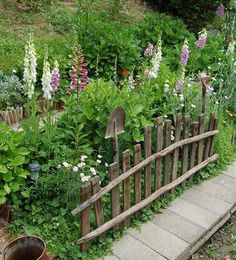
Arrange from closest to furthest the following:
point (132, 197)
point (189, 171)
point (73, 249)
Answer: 1. point (73, 249)
2. point (132, 197)
3. point (189, 171)

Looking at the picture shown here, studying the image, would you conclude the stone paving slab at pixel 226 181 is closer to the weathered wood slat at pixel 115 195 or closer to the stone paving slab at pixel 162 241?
the stone paving slab at pixel 162 241

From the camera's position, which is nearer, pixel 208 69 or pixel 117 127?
pixel 117 127

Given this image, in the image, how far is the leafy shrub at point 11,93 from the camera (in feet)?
16.3

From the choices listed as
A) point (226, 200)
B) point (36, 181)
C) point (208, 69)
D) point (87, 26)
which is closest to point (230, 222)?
point (226, 200)

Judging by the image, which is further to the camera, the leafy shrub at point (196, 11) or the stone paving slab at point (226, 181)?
the leafy shrub at point (196, 11)

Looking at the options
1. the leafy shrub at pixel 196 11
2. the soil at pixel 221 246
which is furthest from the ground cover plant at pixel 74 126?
the leafy shrub at pixel 196 11

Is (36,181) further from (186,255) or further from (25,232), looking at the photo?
(186,255)

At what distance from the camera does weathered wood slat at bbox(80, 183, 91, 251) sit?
2902 mm

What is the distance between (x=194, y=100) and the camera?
4668 mm

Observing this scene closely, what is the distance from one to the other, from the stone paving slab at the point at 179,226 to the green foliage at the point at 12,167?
123 cm

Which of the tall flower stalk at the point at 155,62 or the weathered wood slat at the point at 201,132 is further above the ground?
the tall flower stalk at the point at 155,62

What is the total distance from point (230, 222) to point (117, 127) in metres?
1.55

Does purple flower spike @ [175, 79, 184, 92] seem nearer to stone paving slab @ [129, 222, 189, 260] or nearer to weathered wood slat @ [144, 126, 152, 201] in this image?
weathered wood slat @ [144, 126, 152, 201]

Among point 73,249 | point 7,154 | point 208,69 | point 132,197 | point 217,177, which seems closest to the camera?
point 73,249
